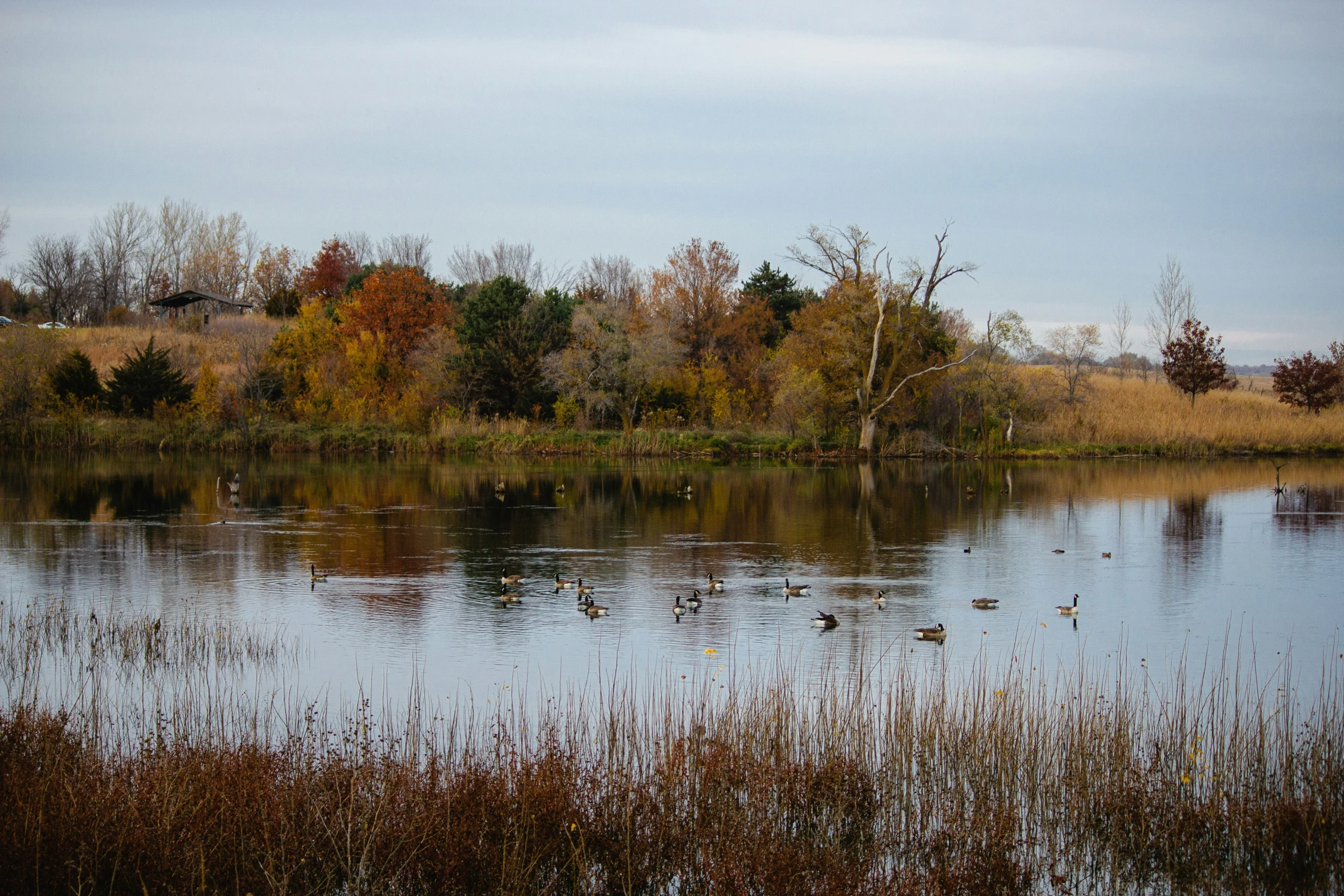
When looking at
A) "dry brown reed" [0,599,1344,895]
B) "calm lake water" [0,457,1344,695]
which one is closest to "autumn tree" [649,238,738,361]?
"calm lake water" [0,457,1344,695]

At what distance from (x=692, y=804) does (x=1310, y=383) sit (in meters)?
65.0

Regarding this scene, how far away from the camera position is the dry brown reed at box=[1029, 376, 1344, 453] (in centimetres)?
5534

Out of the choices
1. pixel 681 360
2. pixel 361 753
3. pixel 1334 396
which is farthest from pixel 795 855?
pixel 1334 396

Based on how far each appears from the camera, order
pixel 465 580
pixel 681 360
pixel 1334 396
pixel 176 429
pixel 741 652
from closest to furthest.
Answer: pixel 741 652, pixel 465 580, pixel 176 429, pixel 681 360, pixel 1334 396

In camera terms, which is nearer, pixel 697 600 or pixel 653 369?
pixel 697 600

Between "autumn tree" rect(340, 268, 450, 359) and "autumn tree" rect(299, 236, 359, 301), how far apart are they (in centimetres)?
2030

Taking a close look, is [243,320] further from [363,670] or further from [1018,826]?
[1018,826]

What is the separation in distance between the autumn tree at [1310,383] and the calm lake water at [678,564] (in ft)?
80.7

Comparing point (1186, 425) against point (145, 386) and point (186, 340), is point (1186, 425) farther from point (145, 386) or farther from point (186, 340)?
point (186, 340)

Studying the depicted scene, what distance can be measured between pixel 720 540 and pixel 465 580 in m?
7.57

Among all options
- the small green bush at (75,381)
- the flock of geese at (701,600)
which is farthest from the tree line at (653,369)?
the flock of geese at (701,600)

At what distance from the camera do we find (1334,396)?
62.7 metres

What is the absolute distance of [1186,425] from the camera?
55.8 m

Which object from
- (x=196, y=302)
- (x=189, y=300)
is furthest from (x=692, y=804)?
(x=196, y=302)
